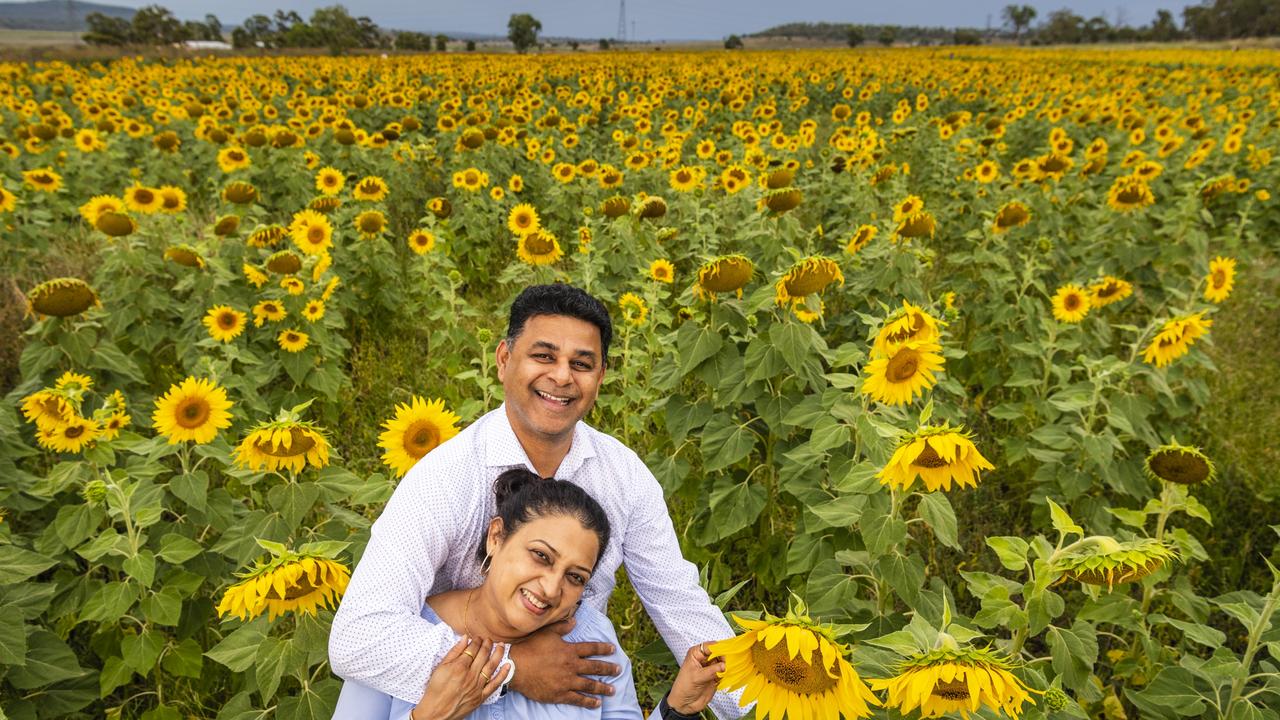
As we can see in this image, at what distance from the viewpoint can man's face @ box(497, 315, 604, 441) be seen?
87.8 inches

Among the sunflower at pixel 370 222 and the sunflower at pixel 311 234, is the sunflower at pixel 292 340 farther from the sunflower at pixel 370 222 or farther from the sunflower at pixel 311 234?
the sunflower at pixel 370 222

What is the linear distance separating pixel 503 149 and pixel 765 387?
6.67 m

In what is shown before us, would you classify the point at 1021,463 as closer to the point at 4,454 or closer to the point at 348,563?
the point at 348,563

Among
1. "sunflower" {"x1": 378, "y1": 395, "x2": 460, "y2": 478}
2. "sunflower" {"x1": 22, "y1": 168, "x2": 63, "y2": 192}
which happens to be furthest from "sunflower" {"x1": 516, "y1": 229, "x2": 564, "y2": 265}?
"sunflower" {"x1": 22, "y1": 168, "x2": 63, "y2": 192}

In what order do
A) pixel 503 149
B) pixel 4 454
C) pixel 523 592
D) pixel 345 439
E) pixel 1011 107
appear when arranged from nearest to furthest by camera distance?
pixel 523 592 < pixel 4 454 < pixel 345 439 < pixel 503 149 < pixel 1011 107

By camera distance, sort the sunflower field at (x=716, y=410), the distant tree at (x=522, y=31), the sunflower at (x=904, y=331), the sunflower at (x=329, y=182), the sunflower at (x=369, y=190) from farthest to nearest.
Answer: the distant tree at (x=522, y=31) < the sunflower at (x=329, y=182) < the sunflower at (x=369, y=190) < the sunflower at (x=904, y=331) < the sunflower field at (x=716, y=410)

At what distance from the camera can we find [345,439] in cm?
466

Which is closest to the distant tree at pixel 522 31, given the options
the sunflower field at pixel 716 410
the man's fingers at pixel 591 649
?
the sunflower field at pixel 716 410

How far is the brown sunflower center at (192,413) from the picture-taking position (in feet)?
9.36

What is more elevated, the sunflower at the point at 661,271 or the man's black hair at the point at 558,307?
the man's black hair at the point at 558,307

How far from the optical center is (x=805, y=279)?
2760mm

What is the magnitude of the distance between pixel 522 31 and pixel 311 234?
45037mm

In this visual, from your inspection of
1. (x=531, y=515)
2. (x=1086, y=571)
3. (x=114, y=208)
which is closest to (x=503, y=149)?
(x=114, y=208)

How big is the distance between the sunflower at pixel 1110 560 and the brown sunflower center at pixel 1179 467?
3.72 ft
